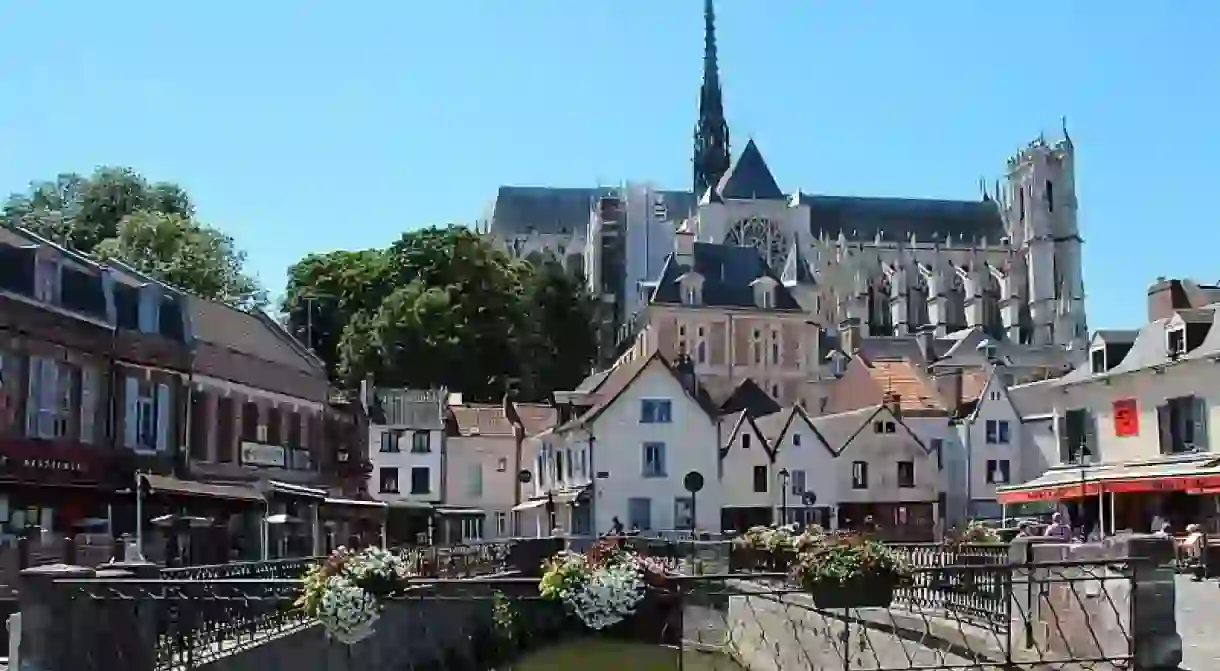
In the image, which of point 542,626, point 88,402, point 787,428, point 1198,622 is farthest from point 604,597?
point 787,428

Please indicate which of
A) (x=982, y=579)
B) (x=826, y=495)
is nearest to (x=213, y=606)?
(x=982, y=579)

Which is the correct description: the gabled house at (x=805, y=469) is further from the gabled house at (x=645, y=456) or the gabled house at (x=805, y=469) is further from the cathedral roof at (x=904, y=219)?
the cathedral roof at (x=904, y=219)

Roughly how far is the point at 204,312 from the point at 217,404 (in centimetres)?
384

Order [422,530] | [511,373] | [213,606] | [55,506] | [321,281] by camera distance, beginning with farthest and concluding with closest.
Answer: [321,281]
[511,373]
[422,530]
[55,506]
[213,606]

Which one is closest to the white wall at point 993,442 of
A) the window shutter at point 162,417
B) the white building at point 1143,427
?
the white building at point 1143,427

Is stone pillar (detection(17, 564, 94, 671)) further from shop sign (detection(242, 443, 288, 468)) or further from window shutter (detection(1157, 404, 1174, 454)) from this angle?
window shutter (detection(1157, 404, 1174, 454))

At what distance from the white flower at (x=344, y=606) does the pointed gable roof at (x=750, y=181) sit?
349 feet

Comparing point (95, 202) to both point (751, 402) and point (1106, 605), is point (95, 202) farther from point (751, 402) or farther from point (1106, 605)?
point (1106, 605)

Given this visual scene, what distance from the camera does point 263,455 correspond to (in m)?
36.8

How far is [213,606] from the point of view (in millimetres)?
16984

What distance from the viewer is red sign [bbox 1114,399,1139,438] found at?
37.1m

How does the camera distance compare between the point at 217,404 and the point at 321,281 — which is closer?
the point at 217,404

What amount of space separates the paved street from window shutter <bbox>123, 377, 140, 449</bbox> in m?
21.4

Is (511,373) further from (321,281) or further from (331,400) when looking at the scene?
(331,400)
